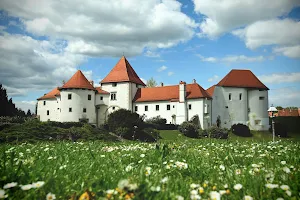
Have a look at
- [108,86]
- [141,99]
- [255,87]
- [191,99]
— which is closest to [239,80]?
[255,87]

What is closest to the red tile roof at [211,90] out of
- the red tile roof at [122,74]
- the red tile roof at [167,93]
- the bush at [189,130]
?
the red tile roof at [167,93]

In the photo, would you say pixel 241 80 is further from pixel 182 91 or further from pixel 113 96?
pixel 113 96

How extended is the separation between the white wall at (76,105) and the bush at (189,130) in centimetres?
1766

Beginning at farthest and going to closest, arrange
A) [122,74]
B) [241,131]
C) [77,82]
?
[122,74]
[77,82]
[241,131]

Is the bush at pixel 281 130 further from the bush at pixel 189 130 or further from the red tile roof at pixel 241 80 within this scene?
the bush at pixel 189 130

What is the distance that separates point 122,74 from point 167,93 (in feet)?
33.9

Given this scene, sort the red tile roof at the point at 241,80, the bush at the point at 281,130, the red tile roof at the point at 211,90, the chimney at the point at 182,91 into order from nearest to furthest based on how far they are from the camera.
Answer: the chimney at the point at 182,91
the bush at the point at 281,130
the red tile roof at the point at 211,90
the red tile roof at the point at 241,80

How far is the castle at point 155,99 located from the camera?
48.3m

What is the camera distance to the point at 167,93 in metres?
51.9

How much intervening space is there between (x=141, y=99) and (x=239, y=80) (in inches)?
856

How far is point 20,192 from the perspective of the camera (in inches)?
113

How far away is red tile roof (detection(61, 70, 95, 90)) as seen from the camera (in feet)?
159

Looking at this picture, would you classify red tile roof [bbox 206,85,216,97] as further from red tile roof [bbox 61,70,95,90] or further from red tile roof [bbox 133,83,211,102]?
red tile roof [bbox 61,70,95,90]

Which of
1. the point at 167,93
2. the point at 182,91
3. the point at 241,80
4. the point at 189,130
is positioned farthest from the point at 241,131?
the point at 167,93
